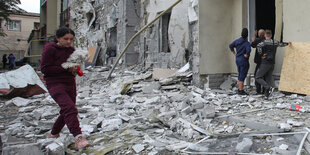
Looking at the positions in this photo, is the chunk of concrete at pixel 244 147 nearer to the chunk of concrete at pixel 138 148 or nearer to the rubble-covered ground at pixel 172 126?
the rubble-covered ground at pixel 172 126

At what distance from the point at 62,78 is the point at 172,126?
5.55ft

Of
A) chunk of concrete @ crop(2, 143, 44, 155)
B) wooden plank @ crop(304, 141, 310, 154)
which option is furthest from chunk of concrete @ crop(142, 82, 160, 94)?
wooden plank @ crop(304, 141, 310, 154)

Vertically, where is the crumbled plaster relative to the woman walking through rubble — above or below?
above

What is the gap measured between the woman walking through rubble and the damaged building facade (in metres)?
4.00

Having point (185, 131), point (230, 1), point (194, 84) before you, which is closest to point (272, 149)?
point (185, 131)

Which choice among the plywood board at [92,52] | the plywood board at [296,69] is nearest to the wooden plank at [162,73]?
the plywood board at [296,69]

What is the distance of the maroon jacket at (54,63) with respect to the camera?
112 inches

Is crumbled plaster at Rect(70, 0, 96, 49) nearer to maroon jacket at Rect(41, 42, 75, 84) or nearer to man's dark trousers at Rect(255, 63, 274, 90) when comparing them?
man's dark trousers at Rect(255, 63, 274, 90)

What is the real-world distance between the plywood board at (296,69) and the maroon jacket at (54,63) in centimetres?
456

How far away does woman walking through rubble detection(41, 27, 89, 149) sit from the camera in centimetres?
275

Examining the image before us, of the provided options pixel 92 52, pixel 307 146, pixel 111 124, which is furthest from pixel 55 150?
pixel 92 52

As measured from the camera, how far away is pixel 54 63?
289 cm

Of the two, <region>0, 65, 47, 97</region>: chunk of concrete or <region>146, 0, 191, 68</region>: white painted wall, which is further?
<region>146, 0, 191, 68</region>: white painted wall

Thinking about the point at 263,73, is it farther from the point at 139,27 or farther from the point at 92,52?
the point at 92,52
